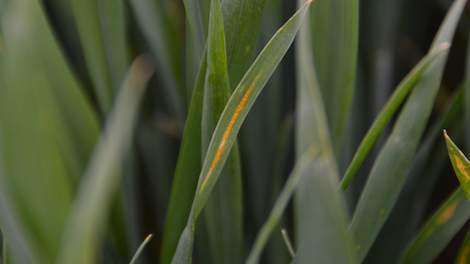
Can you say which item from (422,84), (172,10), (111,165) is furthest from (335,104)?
(111,165)

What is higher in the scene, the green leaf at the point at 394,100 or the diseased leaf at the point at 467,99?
the green leaf at the point at 394,100

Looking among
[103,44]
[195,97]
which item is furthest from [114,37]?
[195,97]

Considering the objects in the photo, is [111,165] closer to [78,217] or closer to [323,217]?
[78,217]

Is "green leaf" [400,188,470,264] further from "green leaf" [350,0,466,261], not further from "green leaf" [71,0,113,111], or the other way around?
"green leaf" [71,0,113,111]

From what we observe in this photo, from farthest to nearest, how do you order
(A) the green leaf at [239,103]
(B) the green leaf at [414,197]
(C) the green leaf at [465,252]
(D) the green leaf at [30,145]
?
(B) the green leaf at [414,197] < (C) the green leaf at [465,252] < (A) the green leaf at [239,103] < (D) the green leaf at [30,145]

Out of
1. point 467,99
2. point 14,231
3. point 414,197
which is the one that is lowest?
point 414,197

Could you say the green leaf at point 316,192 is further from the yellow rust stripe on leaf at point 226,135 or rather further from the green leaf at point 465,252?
the green leaf at point 465,252

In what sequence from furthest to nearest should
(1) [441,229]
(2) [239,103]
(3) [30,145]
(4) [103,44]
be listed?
(4) [103,44]
(1) [441,229]
(2) [239,103]
(3) [30,145]

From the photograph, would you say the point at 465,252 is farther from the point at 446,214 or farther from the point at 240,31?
the point at 240,31

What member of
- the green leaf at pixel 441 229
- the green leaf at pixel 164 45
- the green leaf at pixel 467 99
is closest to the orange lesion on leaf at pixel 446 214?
the green leaf at pixel 441 229
